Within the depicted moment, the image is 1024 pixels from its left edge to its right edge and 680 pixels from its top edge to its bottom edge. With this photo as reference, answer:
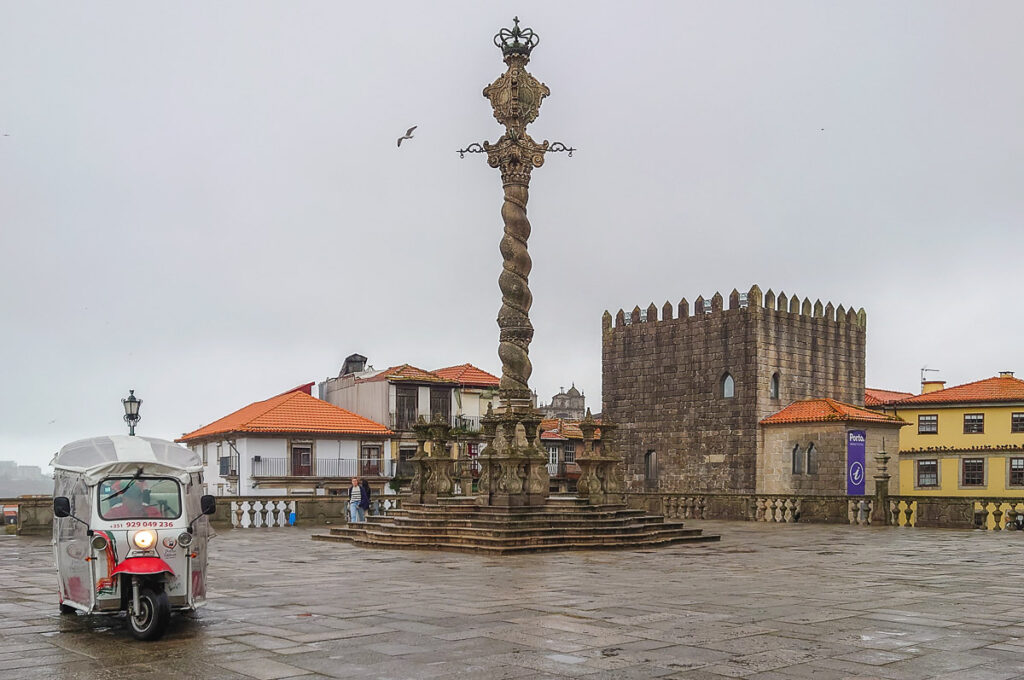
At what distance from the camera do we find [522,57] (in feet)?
75.8

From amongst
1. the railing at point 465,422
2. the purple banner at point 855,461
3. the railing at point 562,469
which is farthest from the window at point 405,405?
the purple banner at point 855,461

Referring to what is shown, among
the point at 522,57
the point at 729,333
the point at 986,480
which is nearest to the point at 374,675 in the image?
the point at 522,57

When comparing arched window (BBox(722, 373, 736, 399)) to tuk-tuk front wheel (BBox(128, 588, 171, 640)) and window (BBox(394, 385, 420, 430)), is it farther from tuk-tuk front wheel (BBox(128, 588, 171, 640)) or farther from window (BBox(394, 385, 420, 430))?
tuk-tuk front wheel (BBox(128, 588, 171, 640))

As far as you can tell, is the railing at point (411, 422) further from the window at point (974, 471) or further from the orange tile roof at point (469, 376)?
the window at point (974, 471)

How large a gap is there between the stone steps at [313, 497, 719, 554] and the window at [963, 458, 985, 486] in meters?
28.7

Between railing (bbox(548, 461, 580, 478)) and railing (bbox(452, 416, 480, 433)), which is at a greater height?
railing (bbox(452, 416, 480, 433))

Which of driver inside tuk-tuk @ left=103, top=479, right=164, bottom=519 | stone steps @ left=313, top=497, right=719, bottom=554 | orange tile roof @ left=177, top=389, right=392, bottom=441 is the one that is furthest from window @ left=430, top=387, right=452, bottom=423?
driver inside tuk-tuk @ left=103, top=479, right=164, bottom=519

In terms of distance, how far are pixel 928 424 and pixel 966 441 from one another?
70.0 inches

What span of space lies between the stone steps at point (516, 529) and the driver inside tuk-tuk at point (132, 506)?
940cm

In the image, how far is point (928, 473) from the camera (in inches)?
1874

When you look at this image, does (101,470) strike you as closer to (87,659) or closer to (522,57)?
(87,659)

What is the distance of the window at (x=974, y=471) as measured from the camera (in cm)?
4622

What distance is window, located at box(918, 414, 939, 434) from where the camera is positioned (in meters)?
47.8

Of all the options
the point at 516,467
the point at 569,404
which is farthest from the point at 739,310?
the point at 569,404
